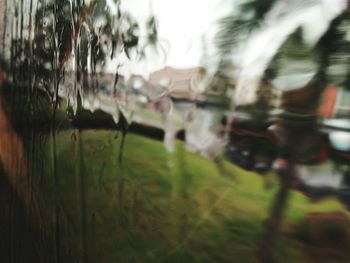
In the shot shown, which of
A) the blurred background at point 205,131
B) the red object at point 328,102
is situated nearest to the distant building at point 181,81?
the blurred background at point 205,131

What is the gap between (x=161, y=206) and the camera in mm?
1131

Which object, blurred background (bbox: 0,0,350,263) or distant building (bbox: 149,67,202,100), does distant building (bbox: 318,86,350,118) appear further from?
distant building (bbox: 149,67,202,100)

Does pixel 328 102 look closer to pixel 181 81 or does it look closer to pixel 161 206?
pixel 181 81

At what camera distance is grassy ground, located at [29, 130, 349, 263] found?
883 millimetres

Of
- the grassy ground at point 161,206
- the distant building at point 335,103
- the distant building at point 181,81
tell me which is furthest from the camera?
the distant building at point 181,81

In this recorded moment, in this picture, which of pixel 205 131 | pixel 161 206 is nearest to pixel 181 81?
pixel 205 131

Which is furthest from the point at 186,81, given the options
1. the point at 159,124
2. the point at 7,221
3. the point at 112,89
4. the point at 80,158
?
the point at 7,221

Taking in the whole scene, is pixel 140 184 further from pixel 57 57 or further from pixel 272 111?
pixel 57 57

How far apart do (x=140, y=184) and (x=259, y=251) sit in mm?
416

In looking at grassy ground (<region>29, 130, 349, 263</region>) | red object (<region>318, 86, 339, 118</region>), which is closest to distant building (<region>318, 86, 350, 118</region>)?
red object (<region>318, 86, 339, 118</region>)

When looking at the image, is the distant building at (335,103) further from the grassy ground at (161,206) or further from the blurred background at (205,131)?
the grassy ground at (161,206)

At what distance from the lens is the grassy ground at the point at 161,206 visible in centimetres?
88

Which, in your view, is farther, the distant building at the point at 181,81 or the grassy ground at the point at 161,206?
the distant building at the point at 181,81

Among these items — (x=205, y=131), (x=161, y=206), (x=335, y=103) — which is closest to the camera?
(x=335, y=103)
